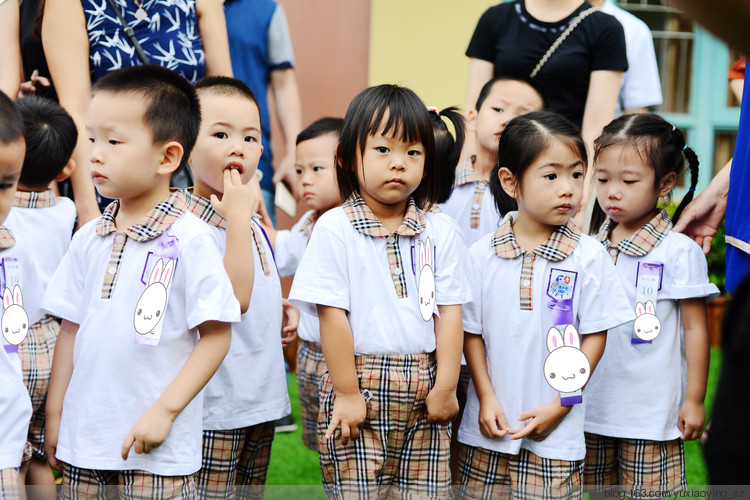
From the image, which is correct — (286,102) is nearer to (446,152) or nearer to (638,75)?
(446,152)

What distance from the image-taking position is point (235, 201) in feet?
7.66

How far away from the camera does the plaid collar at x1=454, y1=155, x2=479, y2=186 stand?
10.4 ft

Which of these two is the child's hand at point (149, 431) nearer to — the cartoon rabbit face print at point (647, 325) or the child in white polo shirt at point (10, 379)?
the child in white polo shirt at point (10, 379)

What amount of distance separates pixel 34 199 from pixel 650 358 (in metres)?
1.99

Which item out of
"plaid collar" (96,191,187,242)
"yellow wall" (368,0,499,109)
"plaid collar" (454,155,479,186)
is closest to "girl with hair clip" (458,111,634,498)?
"plaid collar" (454,155,479,186)

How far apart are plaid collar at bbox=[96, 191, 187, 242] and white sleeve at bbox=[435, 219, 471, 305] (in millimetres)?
738

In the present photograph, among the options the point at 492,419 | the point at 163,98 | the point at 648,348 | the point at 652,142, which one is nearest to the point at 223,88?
the point at 163,98

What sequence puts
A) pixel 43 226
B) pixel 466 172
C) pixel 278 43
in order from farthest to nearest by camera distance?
pixel 278 43
pixel 466 172
pixel 43 226

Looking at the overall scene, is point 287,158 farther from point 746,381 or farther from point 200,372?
point 746,381

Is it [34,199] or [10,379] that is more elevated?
[34,199]

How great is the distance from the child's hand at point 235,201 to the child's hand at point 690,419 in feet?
4.95

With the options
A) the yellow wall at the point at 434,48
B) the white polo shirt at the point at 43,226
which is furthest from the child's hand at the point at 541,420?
the yellow wall at the point at 434,48

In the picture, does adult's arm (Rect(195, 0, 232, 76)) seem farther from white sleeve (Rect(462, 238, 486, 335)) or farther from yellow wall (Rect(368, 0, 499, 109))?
yellow wall (Rect(368, 0, 499, 109))

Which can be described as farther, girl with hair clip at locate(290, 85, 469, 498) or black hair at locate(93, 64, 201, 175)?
girl with hair clip at locate(290, 85, 469, 498)
